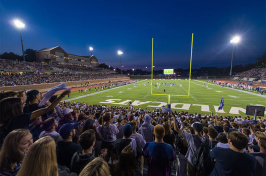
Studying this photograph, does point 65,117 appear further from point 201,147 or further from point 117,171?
point 201,147

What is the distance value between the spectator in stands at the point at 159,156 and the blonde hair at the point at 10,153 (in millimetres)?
2088

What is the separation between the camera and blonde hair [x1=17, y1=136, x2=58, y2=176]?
47.3 inches

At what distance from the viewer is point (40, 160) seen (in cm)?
125

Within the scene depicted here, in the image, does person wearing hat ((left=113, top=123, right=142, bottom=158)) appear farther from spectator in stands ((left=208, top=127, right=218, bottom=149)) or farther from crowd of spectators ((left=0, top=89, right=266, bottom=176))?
spectator in stands ((left=208, top=127, right=218, bottom=149))

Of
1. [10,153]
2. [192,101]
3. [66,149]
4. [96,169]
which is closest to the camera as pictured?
[96,169]

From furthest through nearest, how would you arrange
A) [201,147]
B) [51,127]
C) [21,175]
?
[51,127]
[201,147]
[21,175]

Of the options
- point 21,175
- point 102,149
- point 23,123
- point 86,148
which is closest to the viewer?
point 21,175

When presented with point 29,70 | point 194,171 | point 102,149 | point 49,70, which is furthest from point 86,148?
point 49,70

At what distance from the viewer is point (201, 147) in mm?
2828

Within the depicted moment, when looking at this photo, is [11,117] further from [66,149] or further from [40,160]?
[40,160]

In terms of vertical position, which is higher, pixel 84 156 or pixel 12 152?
pixel 12 152

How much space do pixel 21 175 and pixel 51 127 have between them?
6.79 ft

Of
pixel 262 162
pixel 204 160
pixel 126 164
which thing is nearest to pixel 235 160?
pixel 204 160

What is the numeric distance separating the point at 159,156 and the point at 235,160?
1309 mm
